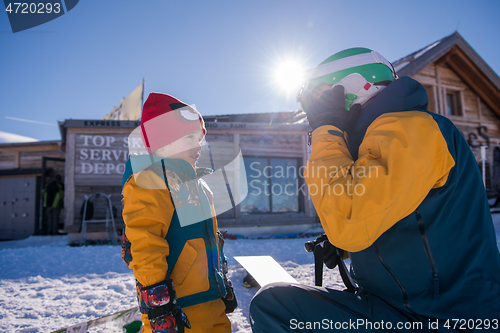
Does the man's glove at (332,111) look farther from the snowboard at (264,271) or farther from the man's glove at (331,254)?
the snowboard at (264,271)

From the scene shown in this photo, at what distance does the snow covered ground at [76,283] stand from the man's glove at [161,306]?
1.26m

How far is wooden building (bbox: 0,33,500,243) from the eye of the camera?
24.6ft

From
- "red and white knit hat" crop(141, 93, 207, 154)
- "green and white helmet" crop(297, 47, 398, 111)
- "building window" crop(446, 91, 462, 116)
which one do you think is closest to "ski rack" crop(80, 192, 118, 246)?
"red and white knit hat" crop(141, 93, 207, 154)

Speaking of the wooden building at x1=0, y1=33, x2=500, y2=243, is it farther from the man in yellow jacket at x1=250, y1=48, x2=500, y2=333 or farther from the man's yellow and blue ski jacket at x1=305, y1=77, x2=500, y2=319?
the man's yellow and blue ski jacket at x1=305, y1=77, x2=500, y2=319

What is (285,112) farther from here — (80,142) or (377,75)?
(377,75)

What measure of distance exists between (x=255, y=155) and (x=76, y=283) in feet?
18.5

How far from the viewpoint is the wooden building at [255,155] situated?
748 centimetres

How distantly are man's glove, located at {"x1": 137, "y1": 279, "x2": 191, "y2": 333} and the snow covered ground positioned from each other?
126 cm

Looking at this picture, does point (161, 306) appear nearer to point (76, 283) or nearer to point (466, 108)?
point (76, 283)

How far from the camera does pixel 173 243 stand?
5.12 feet

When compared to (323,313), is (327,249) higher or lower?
higher

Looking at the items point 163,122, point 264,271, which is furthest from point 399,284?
point 163,122

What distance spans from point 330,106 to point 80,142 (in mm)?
8097

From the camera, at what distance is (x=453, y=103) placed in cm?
1138
